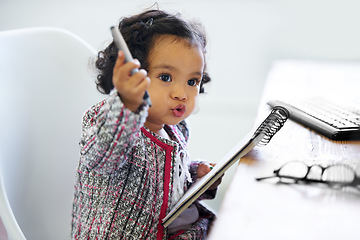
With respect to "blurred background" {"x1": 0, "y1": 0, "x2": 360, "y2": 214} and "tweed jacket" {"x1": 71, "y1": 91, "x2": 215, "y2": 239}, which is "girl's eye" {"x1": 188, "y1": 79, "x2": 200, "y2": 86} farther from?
"blurred background" {"x1": 0, "y1": 0, "x2": 360, "y2": 214}

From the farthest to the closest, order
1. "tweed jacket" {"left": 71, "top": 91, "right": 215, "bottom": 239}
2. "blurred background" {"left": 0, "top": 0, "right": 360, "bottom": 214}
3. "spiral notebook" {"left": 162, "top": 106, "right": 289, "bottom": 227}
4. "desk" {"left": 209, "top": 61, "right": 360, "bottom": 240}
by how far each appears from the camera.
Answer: "blurred background" {"left": 0, "top": 0, "right": 360, "bottom": 214}, "tweed jacket" {"left": 71, "top": 91, "right": 215, "bottom": 239}, "spiral notebook" {"left": 162, "top": 106, "right": 289, "bottom": 227}, "desk" {"left": 209, "top": 61, "right": 360, "bottom": 240}

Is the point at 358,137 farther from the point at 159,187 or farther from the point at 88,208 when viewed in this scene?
the point at 88,208

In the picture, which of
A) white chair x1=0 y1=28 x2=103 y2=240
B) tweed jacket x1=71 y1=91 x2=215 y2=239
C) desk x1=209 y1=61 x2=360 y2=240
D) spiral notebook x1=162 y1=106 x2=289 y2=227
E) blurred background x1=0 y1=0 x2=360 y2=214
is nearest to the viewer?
desk x1=209 y1=61 x2=360 y2=240

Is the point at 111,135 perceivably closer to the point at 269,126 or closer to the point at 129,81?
the point at 129,81

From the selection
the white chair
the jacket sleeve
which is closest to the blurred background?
the white chair

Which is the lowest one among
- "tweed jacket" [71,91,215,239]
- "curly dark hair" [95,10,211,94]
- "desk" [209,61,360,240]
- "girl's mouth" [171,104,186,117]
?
"tweed jacket" [71,91,215,239]

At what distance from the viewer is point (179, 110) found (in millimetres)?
926

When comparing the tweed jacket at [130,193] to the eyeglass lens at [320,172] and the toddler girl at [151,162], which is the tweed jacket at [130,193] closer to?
the toddler girl at [151,162]

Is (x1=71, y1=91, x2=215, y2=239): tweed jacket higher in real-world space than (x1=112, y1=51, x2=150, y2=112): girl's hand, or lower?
lower

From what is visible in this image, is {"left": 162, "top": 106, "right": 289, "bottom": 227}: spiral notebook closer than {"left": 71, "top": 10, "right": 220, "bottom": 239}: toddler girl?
Yes

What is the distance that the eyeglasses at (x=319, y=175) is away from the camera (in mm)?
765

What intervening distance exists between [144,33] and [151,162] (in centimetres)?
27

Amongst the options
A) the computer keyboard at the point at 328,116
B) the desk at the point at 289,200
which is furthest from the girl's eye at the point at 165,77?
the computer keyboard at the point at 328,116

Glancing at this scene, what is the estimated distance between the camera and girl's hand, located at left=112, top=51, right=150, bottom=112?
0.63m
